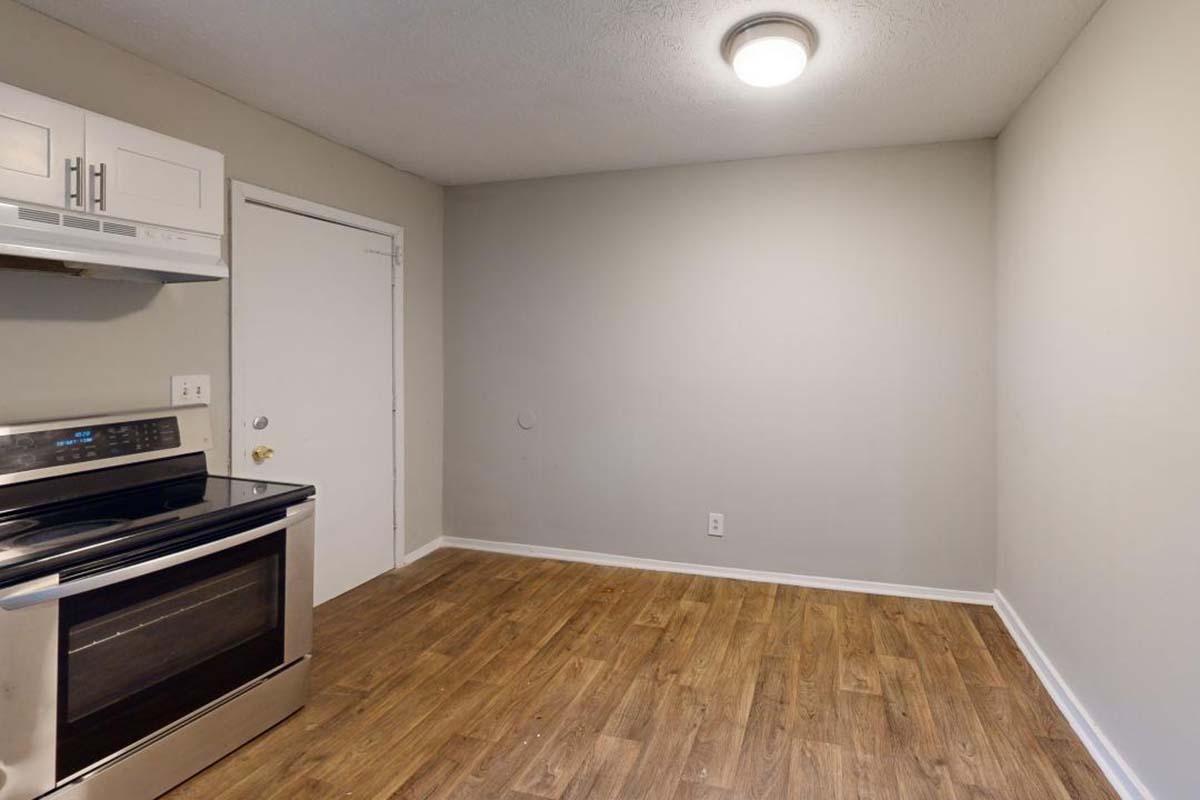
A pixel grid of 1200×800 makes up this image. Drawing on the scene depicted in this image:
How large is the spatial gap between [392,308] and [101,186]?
1.87 metres

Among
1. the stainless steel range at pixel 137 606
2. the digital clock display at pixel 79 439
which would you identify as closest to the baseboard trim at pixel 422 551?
the stainless steel range at pixel 137 606

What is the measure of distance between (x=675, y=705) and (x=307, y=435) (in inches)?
83.5

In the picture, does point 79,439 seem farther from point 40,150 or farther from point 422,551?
point 422,551

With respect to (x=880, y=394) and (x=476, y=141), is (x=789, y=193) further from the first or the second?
(x=476, y=141)

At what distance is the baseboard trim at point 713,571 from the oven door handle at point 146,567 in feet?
6.07

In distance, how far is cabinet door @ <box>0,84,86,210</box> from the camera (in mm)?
1731

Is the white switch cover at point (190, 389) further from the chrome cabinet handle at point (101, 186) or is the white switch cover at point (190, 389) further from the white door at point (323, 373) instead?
the chrome cabinet handle at point (101, 186)

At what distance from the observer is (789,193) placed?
11.7 feet

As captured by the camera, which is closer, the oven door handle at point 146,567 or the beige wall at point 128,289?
the oven door handle at point 146,567

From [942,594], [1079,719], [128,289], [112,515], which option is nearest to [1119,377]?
[1079,719]

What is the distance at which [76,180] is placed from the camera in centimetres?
188

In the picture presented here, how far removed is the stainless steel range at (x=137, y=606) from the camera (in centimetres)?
157

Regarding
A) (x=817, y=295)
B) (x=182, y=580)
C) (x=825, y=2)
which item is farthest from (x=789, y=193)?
(x=182, y=580)

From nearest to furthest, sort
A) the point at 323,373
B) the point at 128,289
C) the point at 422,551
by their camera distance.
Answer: the point at 128,289
the point at 323,373
the point at 422,551
